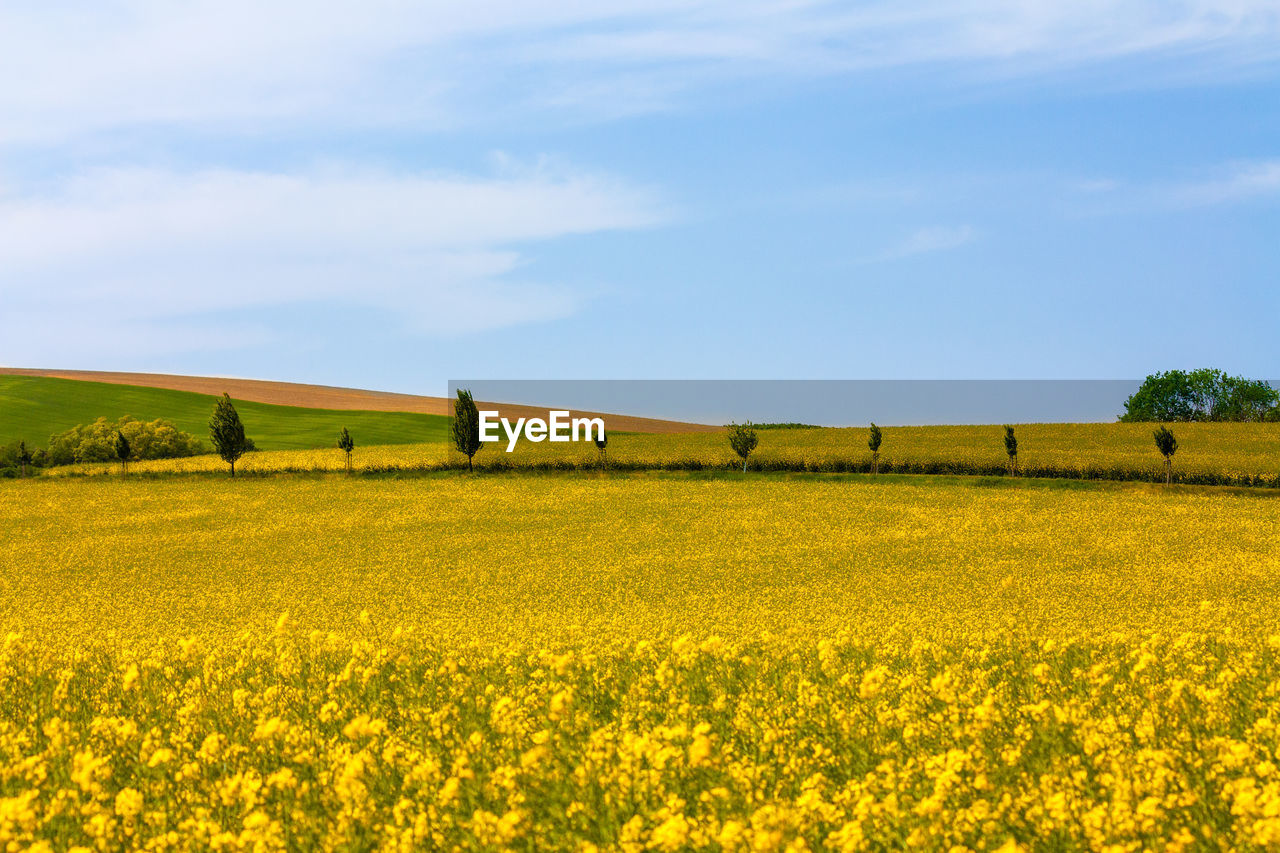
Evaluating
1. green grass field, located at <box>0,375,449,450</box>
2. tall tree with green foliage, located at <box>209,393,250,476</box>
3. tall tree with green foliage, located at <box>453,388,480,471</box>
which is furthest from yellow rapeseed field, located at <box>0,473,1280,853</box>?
green grass field, located at <box>0,375,449,450</box>

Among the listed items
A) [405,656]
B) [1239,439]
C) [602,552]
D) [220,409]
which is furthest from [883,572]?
[1239,439]

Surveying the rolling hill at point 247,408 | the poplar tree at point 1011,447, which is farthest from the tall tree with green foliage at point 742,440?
the rolling hill at point 247,408

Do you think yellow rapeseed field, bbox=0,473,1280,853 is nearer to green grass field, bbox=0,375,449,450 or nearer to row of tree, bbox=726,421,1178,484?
row of tree, bbox=726,421,1178,484

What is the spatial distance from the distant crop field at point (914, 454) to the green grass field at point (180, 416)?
2132cm

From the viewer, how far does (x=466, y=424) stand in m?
59.8

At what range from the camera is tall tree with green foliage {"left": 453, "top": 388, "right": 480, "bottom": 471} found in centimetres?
5972

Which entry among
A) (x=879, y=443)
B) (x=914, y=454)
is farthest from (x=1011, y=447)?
(x=914, y=454)

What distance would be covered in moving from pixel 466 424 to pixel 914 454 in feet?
89.7

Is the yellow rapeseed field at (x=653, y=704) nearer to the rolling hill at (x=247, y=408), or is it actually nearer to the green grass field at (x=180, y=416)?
the rolling hill at (x=247, y=408)

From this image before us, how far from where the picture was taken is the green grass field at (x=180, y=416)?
93.4m

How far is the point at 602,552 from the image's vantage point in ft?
99.3

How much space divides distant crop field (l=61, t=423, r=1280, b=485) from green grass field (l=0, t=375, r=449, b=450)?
21.3 m

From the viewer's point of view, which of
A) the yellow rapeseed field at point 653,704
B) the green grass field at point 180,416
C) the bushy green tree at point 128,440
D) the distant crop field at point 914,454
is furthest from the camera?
the green grass field at point 180,416

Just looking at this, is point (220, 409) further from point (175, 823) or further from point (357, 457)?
point (175, 823)
